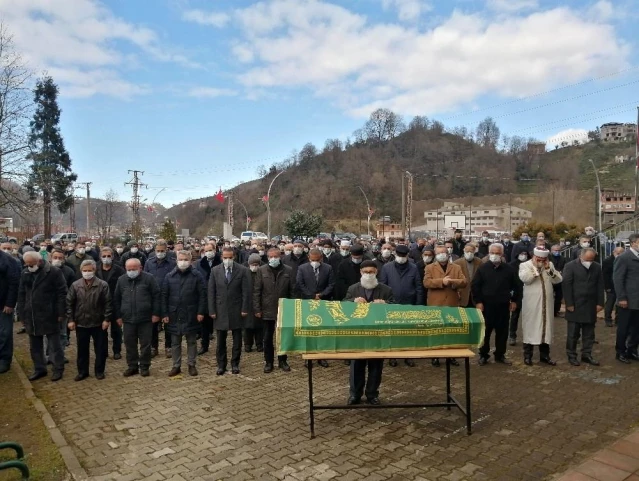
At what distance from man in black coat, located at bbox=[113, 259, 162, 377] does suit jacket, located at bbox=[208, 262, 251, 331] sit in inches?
34.8

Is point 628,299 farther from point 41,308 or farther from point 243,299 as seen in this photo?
point 41,308

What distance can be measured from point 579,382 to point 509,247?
798 cm

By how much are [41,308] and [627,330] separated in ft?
31.0

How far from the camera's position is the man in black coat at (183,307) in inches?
300

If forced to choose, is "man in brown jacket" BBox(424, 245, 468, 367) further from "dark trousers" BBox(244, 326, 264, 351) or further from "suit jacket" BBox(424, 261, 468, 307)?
"dark trousers" BBox(244, 326, 264, 351)

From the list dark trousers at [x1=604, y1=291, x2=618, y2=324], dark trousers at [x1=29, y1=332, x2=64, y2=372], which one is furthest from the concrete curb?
dark trousers at [x1=604, y1=291, x2=618, y2=324]

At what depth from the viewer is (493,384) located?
22.8 ft

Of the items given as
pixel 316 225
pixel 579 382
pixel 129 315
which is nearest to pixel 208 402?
pixel 129 315

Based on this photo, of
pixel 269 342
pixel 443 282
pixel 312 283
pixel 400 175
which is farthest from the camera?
pixel 400 175

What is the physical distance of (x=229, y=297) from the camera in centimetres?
785

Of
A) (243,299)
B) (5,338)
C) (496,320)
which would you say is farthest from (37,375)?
(496,320)

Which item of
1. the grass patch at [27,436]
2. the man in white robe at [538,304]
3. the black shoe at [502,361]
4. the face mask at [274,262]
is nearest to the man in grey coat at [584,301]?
the man in white robe at [538,304]

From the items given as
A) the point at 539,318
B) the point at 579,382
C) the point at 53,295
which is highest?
the point at 53,295

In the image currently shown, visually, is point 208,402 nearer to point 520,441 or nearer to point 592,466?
point 520,441
